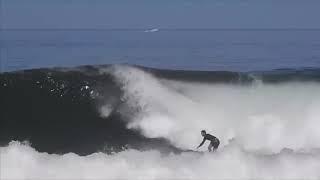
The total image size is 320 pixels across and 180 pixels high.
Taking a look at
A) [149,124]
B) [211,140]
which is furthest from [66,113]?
[211,140]

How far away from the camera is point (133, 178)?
12117mm

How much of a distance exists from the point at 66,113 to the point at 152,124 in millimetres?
1766

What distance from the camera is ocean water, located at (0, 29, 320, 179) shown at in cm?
1248

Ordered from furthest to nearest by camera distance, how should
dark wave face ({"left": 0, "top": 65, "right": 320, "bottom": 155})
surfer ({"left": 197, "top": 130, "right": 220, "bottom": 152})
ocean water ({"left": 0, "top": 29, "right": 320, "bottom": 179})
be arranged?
dark wave face ({"left": 0, "top": 65, "right": 320, "bottom": 155}), surfer ({"left": 197, "top": 130, "right": 220, "bottom": 152}), ocean water ({"left": 0, "top": 29, "right": 320, "bottom": 179})

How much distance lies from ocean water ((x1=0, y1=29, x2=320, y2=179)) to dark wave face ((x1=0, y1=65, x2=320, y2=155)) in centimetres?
2

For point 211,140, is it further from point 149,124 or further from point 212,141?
point 149,124

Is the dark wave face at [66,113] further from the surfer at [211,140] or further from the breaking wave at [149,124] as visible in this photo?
the surfer at [211,140]

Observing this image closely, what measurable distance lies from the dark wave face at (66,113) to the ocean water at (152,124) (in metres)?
0.02

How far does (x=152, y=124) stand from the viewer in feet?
46.6

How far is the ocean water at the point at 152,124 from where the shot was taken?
40.9ft

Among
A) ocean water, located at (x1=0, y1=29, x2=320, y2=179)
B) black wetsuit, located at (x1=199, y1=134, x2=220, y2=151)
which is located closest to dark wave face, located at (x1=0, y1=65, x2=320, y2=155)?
ocean water, located at (x1=0, y1=29, x2=320, y2=179)

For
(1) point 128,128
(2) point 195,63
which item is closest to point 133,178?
(1) point 128,128

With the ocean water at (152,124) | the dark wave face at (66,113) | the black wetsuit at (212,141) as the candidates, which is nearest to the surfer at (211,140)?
the black wetsuit at (212,141)

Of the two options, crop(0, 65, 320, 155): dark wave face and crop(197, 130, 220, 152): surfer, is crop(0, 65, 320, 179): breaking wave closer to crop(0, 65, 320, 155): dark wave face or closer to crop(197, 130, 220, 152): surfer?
crop(0, 65, 320, 155): dark wave face
